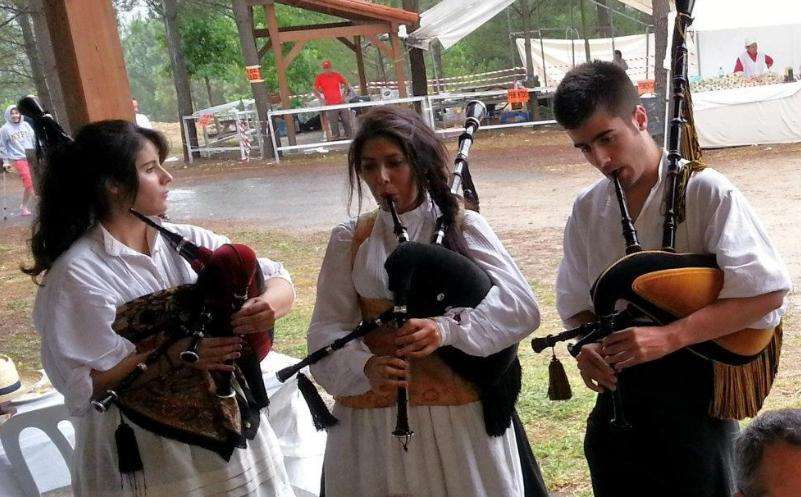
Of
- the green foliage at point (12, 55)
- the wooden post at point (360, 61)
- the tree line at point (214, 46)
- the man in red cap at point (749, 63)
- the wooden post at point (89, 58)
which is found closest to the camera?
the wooden post at point (89, 58)

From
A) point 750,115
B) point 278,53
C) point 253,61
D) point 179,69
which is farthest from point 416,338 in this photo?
point 179,69

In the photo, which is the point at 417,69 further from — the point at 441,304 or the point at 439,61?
the point at 441,304

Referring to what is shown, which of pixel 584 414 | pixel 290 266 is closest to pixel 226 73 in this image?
pixel 290 266

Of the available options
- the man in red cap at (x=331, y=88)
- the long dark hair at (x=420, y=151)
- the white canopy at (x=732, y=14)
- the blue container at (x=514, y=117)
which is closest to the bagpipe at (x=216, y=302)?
the long dark hair at (x=420, y=151)

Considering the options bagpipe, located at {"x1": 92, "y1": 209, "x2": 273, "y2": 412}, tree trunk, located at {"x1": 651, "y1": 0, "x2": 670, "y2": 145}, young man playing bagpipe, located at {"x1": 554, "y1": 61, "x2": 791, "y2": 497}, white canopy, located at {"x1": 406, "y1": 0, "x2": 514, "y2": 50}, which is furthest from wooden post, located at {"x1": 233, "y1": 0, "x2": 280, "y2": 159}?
young man playing bagpipe, located at {"x1": 554, "y1": 61, "x2": 791, "y2": 497}

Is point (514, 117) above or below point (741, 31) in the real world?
below

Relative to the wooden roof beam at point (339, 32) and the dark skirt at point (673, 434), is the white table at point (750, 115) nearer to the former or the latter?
the wooden roof beam at point (339, 32)

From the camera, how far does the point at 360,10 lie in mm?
15023

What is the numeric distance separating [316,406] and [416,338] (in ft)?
1.11

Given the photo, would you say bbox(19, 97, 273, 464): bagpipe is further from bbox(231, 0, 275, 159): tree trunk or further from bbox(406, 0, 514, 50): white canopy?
bbox(231, 0, 275, 159): tree trunk

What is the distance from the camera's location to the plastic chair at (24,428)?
3410 mm

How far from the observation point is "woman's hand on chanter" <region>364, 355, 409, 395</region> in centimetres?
188

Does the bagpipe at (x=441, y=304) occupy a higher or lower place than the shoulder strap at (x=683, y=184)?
lower

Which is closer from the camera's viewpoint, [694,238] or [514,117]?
[694,238]
